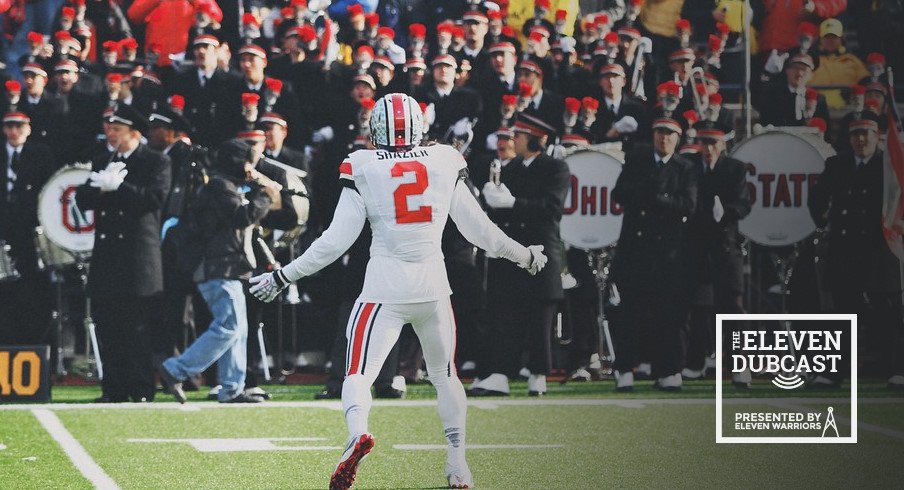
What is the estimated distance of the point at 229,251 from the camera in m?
12.3

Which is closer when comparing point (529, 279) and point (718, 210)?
point (529, 279)

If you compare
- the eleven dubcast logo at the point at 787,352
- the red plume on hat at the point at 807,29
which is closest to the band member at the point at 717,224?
the eleven dubcast logo at the point at 787,352

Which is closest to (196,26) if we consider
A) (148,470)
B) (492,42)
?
(492,42)

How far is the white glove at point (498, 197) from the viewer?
12.6 m

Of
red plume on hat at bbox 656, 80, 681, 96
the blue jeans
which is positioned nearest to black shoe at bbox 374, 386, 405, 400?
the blue jeans

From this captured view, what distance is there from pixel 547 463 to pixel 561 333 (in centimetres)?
551

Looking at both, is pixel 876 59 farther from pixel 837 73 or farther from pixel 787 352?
pixel 787 352

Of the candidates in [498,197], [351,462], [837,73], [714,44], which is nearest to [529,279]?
[498,197]

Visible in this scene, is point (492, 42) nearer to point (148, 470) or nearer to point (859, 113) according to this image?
point (859, 113)

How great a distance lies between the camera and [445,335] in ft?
26.2

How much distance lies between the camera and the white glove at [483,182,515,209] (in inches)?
496

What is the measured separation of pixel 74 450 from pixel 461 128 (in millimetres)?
5518

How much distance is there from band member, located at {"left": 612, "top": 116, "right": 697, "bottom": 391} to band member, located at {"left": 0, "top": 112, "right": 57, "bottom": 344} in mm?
4976

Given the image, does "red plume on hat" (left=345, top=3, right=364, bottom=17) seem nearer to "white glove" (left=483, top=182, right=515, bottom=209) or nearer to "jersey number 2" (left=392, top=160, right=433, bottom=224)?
"white glove" (left=483, top=182, right=515, bottom=209)
